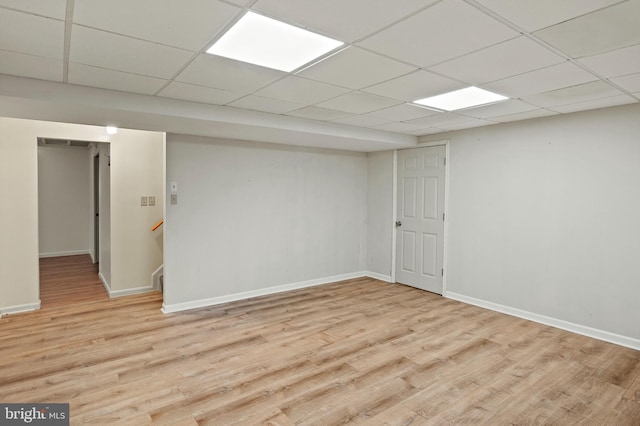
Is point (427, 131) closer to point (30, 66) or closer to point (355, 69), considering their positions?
point (355, 69)

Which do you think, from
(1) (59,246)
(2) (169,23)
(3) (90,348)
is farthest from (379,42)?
(1) (59,246)

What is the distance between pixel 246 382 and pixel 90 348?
5.42ft

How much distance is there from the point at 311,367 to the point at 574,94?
3.24 m

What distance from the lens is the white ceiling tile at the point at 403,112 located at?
3666mm

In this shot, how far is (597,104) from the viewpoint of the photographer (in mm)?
3447

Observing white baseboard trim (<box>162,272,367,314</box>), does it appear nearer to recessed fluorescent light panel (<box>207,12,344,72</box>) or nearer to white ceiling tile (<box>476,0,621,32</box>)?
recessed fluorescent light panel (<box>207,12,344,72</box>)

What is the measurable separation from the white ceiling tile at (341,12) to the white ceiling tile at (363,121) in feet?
6.89

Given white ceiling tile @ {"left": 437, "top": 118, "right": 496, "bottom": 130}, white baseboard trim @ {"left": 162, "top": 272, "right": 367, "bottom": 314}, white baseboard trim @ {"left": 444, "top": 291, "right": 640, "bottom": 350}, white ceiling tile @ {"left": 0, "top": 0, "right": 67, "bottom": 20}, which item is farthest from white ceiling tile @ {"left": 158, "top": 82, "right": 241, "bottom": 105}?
white baseboard trim @ {"left": 444, "top": 291, "right": 640, "bottom": 350}

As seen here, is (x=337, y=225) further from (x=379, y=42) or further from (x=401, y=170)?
(x=379, y=42)

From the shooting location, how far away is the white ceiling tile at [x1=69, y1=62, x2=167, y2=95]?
259 cm

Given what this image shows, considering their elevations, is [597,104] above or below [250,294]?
above

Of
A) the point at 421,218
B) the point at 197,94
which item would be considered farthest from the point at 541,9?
the point at 421,218

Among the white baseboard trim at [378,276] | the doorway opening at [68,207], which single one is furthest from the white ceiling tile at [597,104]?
the doorway opening at [68,207]

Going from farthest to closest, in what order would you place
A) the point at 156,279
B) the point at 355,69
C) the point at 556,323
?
the point at 156,279
the point at 556,323
the point at 355,69
